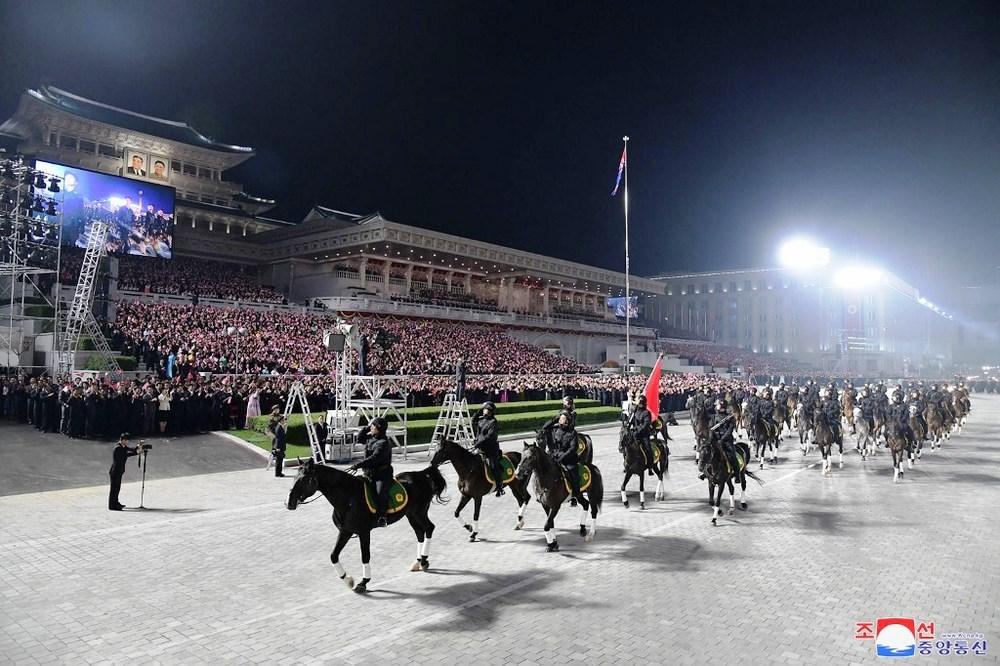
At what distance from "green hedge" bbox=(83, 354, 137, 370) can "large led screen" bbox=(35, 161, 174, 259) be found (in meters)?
18.0

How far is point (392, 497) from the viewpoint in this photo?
899 centimetres

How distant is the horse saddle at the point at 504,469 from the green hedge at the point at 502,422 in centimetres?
1170

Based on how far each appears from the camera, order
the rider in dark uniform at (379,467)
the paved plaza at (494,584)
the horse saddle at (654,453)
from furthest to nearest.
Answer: the horse saddle at (654,453) → the rider in dark uniform at (379,467) → the paved plaza at (494,584)

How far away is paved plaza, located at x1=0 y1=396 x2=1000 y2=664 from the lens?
6.72m

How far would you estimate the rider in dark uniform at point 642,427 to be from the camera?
1452cm

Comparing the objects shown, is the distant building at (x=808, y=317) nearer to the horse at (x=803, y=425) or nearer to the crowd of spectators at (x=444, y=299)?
the crowd of spectators at (x=444, y=299)

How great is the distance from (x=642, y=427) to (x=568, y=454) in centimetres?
394

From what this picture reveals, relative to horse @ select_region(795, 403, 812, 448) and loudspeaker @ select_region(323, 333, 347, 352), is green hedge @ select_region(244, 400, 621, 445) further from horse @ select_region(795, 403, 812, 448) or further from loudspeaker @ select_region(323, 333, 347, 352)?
horse @ select_region(795, 403, 812, 448)

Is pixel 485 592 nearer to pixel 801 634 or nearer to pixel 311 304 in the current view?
pixel 801 634

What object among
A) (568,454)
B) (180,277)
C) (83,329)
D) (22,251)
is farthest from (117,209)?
(568,454)

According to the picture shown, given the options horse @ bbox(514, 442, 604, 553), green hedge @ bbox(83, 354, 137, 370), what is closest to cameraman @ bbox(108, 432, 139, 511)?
horse @ bbox(514, 442, 604, 553)

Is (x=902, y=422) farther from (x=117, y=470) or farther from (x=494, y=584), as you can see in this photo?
(x=117, y=470)

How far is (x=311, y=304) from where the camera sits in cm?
5119

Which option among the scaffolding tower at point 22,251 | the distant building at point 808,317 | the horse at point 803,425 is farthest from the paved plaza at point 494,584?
the distant building at point 808,317
